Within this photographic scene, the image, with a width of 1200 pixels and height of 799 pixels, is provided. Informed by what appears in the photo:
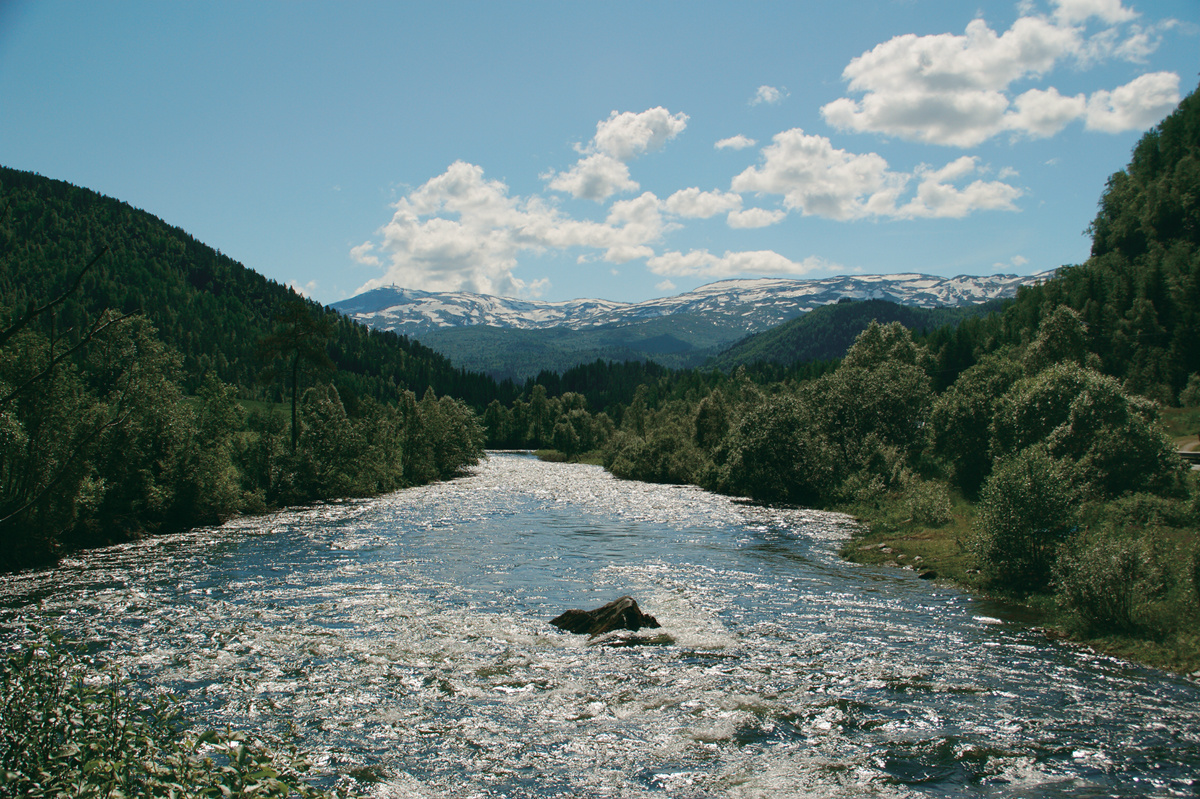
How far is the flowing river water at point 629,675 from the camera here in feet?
58.1

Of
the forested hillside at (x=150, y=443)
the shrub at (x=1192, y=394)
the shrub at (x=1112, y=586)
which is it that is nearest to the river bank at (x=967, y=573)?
the shrub at (x=1112, y=586)

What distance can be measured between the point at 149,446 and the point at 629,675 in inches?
1682

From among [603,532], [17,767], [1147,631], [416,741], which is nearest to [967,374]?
[603,532]

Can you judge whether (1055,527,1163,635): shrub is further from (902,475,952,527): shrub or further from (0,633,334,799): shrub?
(0,633,334,799): shrub

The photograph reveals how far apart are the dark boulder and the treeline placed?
18.3 m

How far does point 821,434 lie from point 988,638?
171 feet

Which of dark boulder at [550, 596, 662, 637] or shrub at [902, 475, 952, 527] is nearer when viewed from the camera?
dark boulder at [550, 596, 662, 637]

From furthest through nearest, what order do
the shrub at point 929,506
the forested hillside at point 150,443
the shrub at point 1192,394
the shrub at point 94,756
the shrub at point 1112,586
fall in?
the shrub at point 1192,394
the shrub at point 929,506
the forested hillside at point 150,443
the shrub at point 1112,586
the shrub at point 94,756

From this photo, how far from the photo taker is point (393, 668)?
2427cm

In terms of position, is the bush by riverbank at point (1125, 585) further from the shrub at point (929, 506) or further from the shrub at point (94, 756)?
the shrub at point (94, 756)

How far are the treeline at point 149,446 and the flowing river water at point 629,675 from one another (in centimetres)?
447

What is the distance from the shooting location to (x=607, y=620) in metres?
28.6

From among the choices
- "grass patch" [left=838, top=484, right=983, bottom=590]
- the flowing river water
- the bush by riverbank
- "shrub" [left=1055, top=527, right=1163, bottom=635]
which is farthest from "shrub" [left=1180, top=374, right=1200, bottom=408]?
"shrub" [left=1055, top=527, right=1163, bottom=635]

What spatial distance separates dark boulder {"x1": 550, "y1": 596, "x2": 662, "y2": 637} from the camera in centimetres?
2838
